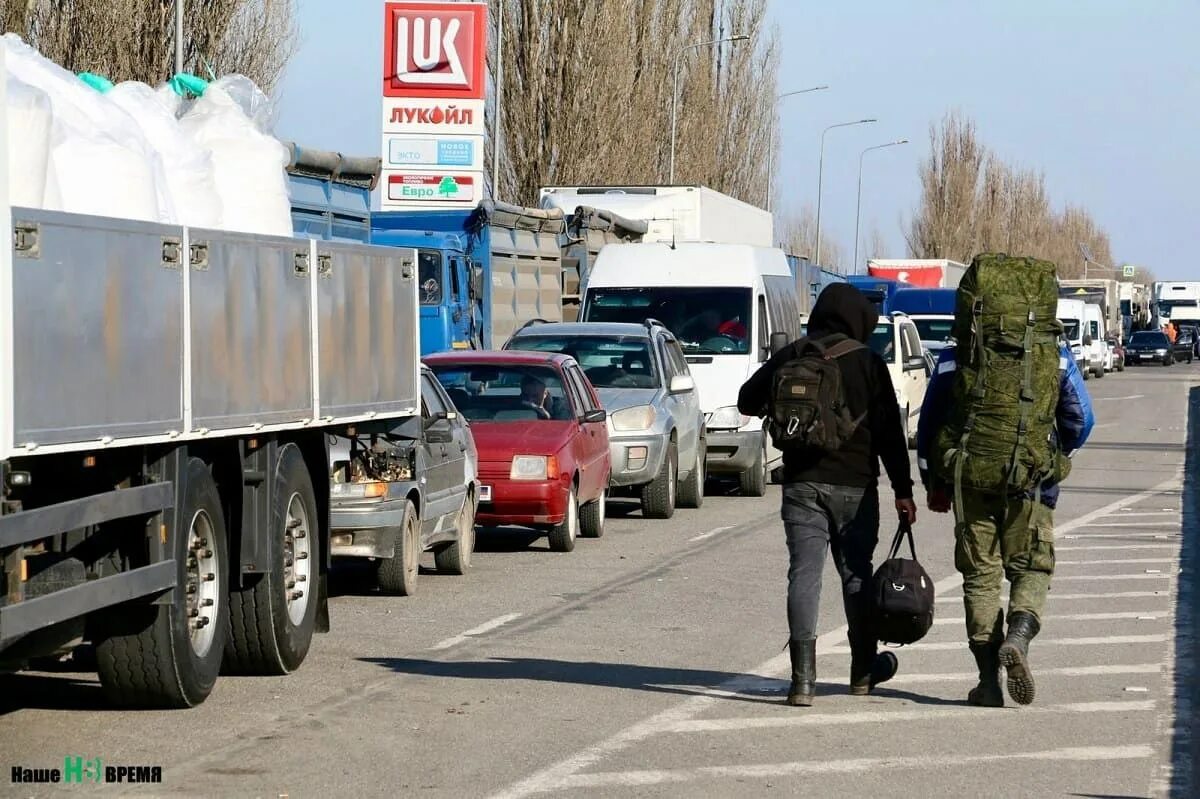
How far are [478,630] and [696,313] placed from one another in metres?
11.9

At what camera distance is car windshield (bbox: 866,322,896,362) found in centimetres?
3059

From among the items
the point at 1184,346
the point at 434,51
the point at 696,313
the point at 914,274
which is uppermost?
the point at 434,51

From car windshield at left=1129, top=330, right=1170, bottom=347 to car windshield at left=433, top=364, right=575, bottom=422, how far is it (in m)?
76.4

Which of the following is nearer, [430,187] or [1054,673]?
[1054,673]

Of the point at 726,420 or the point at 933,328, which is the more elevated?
the point at 933,328

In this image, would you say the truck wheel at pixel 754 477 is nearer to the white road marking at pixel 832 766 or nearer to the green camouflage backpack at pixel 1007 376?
the green camouflage backpack at pixel 1007 376

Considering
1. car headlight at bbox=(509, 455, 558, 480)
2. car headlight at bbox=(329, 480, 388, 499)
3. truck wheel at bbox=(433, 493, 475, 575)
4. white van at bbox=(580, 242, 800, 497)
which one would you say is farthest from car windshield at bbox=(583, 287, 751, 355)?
car headlight at bbox=(329, 480, 388, 499)

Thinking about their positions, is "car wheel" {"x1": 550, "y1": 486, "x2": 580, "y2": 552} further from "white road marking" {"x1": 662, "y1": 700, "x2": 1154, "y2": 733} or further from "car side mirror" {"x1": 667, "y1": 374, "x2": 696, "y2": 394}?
"white road marking" {"x1": 662, "y1": 700, "x2": 1154, "y2": 733}

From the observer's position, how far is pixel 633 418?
63.0 ft

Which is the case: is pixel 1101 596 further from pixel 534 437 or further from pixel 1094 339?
pixel 1094 339

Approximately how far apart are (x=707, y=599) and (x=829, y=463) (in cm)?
434

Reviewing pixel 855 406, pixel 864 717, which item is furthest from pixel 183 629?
pixel 855 406

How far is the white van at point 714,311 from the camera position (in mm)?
22375

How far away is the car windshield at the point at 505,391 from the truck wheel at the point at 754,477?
5831 mm
